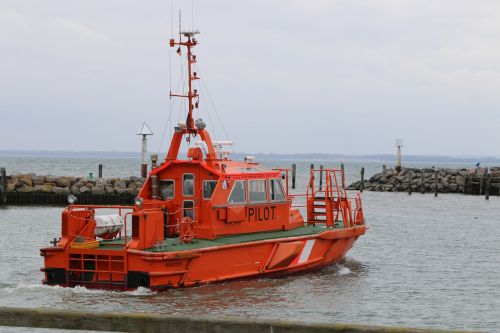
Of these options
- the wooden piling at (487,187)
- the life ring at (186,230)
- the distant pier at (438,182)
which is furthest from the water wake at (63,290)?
the distant pier at (438,182)

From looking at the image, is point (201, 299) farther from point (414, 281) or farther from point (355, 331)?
point (355, 331)

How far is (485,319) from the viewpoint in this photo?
48.2ft

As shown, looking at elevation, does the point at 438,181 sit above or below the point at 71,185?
below

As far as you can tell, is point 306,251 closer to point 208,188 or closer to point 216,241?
point 216,241

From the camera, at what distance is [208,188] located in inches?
650

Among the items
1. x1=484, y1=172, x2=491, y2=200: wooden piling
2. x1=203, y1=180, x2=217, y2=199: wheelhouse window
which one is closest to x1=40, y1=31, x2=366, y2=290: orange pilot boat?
x1=203, y1=180, x2=217, y2=199: wheelhouse window

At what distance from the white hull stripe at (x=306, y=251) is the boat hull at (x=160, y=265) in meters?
0.79

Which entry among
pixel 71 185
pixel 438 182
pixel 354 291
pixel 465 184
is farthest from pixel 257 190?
pixel 438 182

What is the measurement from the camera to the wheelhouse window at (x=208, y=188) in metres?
16.5

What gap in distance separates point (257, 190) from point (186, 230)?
2141 mm

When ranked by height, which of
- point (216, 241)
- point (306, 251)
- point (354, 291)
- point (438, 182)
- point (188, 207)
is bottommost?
point (354, 291)

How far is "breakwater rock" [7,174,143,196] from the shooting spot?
127 ft

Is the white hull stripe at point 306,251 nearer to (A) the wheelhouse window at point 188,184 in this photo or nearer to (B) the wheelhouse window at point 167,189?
(A) the wheelhouse window at point 188,184

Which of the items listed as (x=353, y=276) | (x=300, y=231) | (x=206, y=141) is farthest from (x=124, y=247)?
(x=353, y=276)
